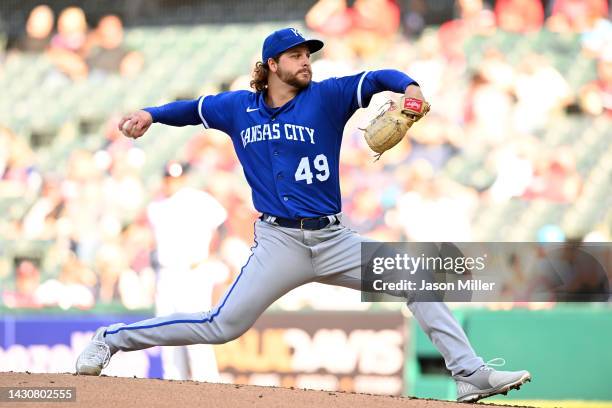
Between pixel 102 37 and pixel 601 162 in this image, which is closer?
pixel 601 162

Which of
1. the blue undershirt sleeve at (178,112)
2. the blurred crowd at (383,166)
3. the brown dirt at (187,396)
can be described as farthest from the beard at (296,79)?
the blurred crowd at (383,166)

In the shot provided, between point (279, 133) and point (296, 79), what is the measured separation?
24 centimetres

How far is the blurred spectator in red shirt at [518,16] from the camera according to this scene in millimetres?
8227

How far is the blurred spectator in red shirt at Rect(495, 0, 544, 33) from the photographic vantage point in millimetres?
8227

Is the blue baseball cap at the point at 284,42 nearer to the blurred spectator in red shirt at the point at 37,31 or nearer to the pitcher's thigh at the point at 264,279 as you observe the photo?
the pitcher's thigh at the point at 264,279

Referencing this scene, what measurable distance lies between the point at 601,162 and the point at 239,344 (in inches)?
117

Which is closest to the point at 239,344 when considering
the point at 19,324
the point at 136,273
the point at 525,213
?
the point at 136,273

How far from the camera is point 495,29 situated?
8258 millimetres

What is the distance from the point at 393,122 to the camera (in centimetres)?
411

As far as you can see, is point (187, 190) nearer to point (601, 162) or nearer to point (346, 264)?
point (601, 162)

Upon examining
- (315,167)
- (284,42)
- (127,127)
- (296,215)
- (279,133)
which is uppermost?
(284,42)

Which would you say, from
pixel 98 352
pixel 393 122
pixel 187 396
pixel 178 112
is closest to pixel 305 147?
pixel 393 122

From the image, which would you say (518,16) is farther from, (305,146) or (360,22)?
(305,146)

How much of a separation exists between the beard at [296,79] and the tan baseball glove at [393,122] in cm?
33
